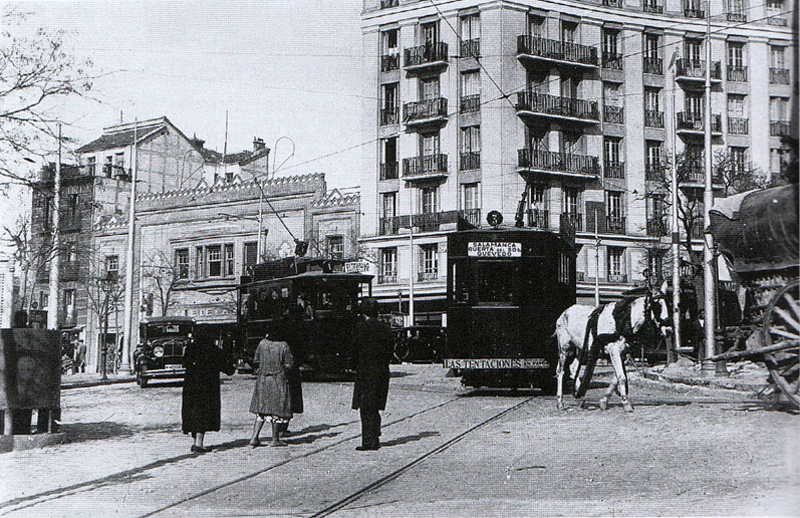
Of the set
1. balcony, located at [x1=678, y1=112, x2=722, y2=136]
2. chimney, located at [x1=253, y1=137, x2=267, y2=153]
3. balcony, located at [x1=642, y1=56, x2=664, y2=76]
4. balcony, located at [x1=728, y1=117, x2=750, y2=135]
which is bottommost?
balcony, located at [x1=728, y1=117, x2=750, y2=135]

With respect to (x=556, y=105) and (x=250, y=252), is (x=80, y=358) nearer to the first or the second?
(x=250, y=252)

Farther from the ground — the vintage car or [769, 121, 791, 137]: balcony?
[769, 121, 791, 137]: balcony

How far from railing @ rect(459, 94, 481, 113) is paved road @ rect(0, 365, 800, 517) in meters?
26.6

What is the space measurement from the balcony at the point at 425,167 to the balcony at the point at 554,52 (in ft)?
26.0

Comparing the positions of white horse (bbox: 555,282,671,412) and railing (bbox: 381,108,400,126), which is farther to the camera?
railing (bbox: 381,108,400,126)

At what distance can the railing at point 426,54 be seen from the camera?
127 feet

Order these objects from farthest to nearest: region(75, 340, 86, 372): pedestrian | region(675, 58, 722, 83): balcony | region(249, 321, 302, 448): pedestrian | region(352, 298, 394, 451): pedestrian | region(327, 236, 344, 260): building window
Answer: region(327, 236, 344, 260): building window → region(75, 340, 86, 372): pedestrian → region(675, 58, 722, 83): balcony → region(249, 321, 302, 448): pedestrian → region(352, 298, 394, 451): pedestrian

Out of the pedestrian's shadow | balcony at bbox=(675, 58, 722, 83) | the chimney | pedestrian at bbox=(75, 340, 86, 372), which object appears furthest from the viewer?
the chimney

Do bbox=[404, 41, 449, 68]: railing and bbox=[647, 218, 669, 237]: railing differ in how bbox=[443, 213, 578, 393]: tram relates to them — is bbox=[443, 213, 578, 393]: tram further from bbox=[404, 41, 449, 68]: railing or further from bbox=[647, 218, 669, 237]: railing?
bbox=[404, 41, 449, 68]: railing

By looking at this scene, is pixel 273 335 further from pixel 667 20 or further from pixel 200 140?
pixel 200 140

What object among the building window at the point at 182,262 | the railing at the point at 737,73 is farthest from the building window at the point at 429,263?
the railing at the point at 737,73

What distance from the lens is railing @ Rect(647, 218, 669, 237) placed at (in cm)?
2872

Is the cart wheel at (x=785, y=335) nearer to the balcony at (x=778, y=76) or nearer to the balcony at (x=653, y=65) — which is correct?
the balcony at (x=778, y=76)

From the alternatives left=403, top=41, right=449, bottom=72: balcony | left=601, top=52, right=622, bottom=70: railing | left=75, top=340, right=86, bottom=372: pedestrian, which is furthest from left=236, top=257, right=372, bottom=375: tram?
left=75, top=340, right=86, bottom=372: pedestrian
